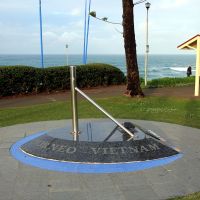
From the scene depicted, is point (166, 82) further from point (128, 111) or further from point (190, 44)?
point (128, 111)

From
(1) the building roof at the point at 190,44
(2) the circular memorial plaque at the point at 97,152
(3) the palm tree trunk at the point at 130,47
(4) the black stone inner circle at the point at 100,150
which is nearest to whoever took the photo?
(2) the circular memorial plaque at the point at 97,152

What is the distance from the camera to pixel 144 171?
6.00 meters

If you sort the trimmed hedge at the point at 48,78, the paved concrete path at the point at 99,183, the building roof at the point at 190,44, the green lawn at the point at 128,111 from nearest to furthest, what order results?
the paved concrete path at the point at 99,183 → the green lawn at the point at 128,111 → the building roof at the point at 190,44 → the trimmed hedge at the point at 48,78

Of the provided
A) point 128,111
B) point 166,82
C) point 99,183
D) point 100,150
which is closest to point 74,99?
point 100,150

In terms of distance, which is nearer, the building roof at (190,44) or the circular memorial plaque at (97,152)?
the circular memorial plaque at (97,152)

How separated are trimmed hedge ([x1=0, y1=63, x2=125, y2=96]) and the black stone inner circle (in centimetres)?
1192

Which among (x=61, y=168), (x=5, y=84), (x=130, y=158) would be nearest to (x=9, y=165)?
(x=61, y=168)

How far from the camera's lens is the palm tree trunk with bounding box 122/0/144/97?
15.3 meters

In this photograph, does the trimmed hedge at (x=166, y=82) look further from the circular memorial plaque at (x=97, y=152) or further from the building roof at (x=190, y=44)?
the circular memorial plaque at (x=97, y=152)

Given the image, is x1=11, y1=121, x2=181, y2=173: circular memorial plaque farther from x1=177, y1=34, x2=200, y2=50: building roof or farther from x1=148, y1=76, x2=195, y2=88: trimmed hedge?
x1=148, y1=76, x2=195, y2=88: trimmed hedge

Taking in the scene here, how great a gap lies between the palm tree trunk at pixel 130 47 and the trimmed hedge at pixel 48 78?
215 inches

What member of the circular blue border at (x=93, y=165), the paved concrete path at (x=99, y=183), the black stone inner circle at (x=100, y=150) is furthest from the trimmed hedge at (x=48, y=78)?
the circular blue border at (x=93, y=165)

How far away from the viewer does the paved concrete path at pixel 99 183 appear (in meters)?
5.06

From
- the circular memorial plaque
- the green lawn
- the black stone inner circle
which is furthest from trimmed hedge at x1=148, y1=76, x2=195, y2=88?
the black stone inner circle
